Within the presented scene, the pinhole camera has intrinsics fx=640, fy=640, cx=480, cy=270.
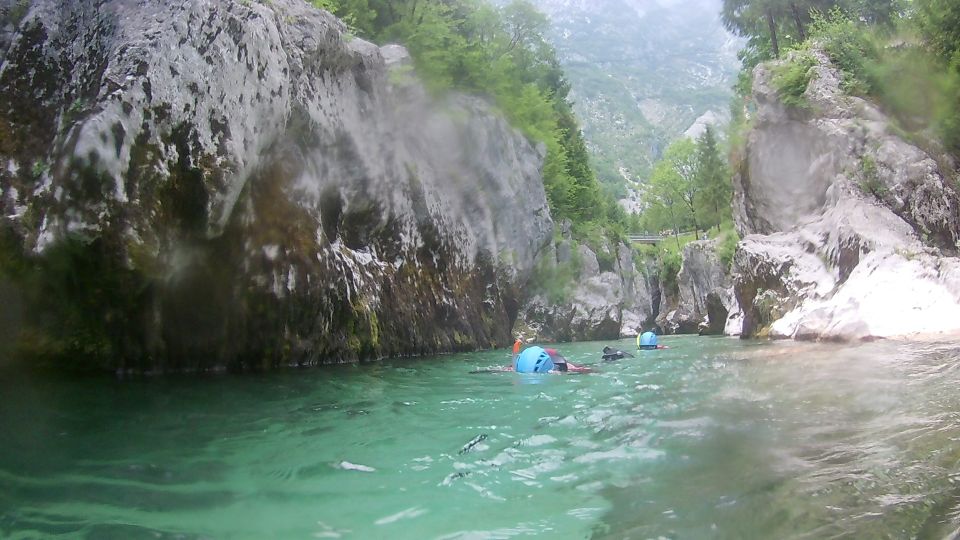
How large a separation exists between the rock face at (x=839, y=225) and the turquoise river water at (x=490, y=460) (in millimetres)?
5827

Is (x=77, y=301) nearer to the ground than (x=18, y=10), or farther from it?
nearer to the ground

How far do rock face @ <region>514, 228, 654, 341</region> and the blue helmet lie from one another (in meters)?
17.1

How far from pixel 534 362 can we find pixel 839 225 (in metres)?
11.2

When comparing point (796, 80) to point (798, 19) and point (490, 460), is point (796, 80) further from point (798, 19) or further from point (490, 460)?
point (490, 460)

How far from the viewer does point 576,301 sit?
3288cm

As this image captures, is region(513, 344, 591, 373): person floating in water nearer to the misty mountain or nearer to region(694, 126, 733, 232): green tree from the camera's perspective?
region(694, 126, 733, 232): green tree

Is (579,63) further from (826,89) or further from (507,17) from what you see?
(826,89)

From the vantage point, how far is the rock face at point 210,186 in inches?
281

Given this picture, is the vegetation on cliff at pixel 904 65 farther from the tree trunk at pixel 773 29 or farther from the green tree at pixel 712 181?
the green tree at pixel 712 181

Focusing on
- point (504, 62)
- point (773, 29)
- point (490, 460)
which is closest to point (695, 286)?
point (773, 29)

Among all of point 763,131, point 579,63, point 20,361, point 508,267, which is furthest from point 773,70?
point 579,63

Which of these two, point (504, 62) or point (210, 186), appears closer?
point (210, 186)

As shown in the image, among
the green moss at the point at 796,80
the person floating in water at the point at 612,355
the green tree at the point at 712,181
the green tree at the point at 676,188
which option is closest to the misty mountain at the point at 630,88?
the green tree at the point at 676,188

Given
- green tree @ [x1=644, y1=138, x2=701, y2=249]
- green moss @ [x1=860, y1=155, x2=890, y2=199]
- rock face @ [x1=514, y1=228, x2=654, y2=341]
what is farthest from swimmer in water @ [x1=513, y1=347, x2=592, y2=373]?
green tree @ [x1=644, y1=138, x2=701, y2=249]
